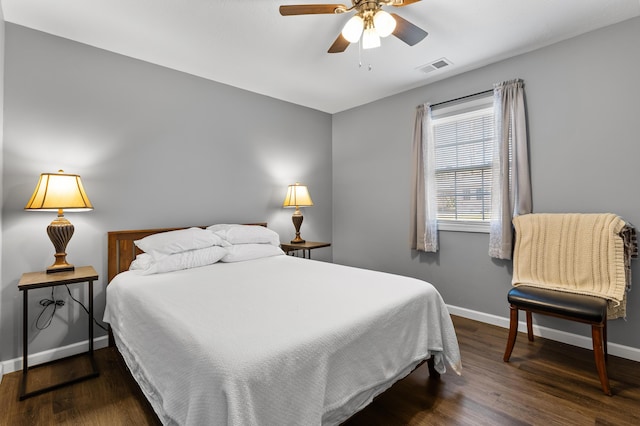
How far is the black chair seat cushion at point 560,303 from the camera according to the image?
2002mm

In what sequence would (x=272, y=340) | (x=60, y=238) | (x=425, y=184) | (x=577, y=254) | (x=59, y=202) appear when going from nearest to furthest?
(x=272, y=340)
(x=59, y=202)
(x=60, y=238)
(x=577, y=254)
(x=425, y=184)

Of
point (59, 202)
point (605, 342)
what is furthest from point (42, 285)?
point (605, 342)

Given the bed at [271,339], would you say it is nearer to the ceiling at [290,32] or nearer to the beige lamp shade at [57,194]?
the beige lamp shade at [57,194]

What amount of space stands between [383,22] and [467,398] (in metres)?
2.36

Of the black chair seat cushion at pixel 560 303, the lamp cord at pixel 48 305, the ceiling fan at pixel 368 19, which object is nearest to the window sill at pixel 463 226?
the black chair seat cushion at pixel 560 303

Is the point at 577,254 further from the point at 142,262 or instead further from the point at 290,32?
the point at 142,262

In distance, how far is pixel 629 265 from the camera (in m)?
2.29

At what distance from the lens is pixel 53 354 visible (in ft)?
8.16

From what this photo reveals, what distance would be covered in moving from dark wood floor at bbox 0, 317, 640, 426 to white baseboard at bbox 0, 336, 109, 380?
7cm

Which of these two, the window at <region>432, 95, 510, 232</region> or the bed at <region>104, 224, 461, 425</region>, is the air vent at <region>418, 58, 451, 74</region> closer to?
the window at <region>432, 95, 510, 232</region>

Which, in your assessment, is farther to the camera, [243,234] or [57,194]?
[243,234]

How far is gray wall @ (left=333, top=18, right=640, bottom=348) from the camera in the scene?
7.88 ft

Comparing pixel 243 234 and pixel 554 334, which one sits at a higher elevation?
pixel 243 234

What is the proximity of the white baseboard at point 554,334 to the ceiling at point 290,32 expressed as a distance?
2529mm
